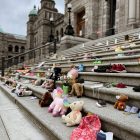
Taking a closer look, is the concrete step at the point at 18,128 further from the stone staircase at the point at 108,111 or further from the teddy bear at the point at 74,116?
the teddy bear at the point at 74,116

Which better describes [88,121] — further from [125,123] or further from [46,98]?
[46,98]

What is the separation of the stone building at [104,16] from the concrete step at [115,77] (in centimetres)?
1189

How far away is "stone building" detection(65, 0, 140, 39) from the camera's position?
692 inches

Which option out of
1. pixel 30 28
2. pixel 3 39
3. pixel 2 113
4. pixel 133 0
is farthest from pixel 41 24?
pixel 2 113

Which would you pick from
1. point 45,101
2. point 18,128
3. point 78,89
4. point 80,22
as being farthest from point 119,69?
point 80,22

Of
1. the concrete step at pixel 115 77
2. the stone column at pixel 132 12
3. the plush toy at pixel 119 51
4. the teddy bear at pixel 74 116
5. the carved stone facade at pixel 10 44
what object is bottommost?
the teddy bear at pixel 74 116

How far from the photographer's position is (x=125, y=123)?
3031 millimetres

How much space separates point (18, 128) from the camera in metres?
4.47

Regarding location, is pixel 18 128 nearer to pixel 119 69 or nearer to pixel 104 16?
pixel 119 69

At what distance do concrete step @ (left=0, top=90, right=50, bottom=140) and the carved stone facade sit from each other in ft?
233

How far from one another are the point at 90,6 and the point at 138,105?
831 inches

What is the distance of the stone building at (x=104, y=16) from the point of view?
1758cm

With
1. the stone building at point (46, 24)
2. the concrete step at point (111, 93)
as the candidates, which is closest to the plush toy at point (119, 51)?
the concrete step at point (111, 93)

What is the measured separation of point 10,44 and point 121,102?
79.4m
